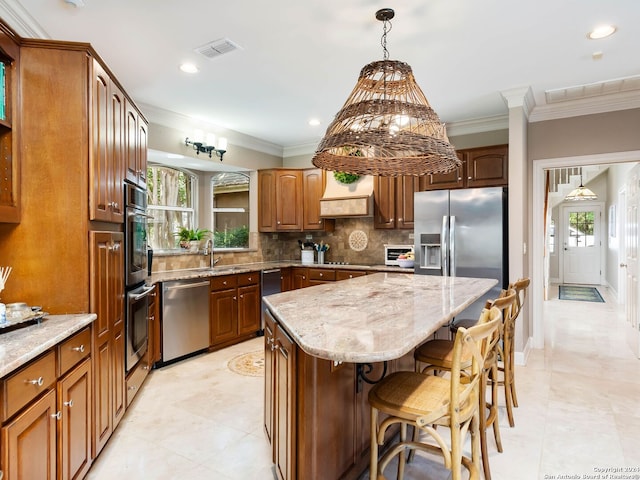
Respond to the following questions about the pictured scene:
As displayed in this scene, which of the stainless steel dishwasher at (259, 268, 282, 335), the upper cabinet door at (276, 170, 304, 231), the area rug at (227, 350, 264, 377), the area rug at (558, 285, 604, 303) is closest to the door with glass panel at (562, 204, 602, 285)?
the area rug at (558, 285, 604, 303)

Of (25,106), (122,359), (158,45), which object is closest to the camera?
(25,106)

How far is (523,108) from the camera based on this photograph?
388 centimetres

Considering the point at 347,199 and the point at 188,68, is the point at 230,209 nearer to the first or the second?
the point at 347,199

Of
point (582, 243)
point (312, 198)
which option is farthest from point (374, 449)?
point (582, 243)

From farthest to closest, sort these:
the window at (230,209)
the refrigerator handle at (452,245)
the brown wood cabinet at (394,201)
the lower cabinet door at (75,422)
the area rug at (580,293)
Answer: the area rug at (580,293)
the window at (230,209)
the brown wood cabinet at (394,201)
the refrigerator handle at (452,245)
the lower cabinet door at (75,422)

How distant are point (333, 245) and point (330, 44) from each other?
3489 millimetres

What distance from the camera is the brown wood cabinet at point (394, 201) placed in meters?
4.99

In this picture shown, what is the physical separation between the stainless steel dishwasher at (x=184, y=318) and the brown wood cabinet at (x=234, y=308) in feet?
0.41

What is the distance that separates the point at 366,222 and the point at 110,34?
389 cm

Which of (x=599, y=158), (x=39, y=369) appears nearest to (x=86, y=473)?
(x=39, y=369)

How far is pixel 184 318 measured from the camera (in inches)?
156

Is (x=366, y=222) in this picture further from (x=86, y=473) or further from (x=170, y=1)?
(x=86, y=473)

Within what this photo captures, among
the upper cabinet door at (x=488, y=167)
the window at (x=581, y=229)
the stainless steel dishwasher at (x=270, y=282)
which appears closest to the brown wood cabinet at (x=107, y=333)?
the stainless steel dishwasher at (x=270, y=282)

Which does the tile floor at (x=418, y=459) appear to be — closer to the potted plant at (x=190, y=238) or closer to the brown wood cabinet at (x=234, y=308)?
the brown wood cabinet at (x=234, y=308)
